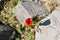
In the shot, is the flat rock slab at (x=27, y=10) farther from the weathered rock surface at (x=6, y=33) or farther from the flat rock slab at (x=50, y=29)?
the weathered rock surface at (x=6, y=33)

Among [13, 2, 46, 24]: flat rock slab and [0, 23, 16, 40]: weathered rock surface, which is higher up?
[13, 2, 46, 24]: flat rock slab

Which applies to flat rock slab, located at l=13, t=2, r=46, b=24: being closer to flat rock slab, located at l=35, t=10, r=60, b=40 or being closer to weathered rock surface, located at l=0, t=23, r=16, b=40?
flat rock slab, located at l=35, t=10, r=60, b=40

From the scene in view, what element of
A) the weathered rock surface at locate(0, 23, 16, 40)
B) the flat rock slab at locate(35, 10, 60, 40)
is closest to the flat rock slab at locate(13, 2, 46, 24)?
the flat rock slab at locate(35, 10, 60, 40)

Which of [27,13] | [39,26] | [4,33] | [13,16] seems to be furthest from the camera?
[13,16]

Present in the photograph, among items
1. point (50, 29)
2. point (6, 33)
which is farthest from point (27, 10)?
point (6, 33)

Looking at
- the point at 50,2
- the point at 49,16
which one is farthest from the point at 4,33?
the point at 50,2

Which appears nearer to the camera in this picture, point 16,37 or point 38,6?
point 16,37

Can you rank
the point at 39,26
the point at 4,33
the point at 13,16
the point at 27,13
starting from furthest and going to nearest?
the point at 13,16 < the point at 27,13 < the point at 39,26 < the point at 4,33

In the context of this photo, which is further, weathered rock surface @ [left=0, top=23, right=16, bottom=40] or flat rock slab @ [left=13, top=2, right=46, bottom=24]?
flat rock slab @ [left=13, top=2, right=46, bottom=24]

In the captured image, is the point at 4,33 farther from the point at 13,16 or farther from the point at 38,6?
the point at 38,6
